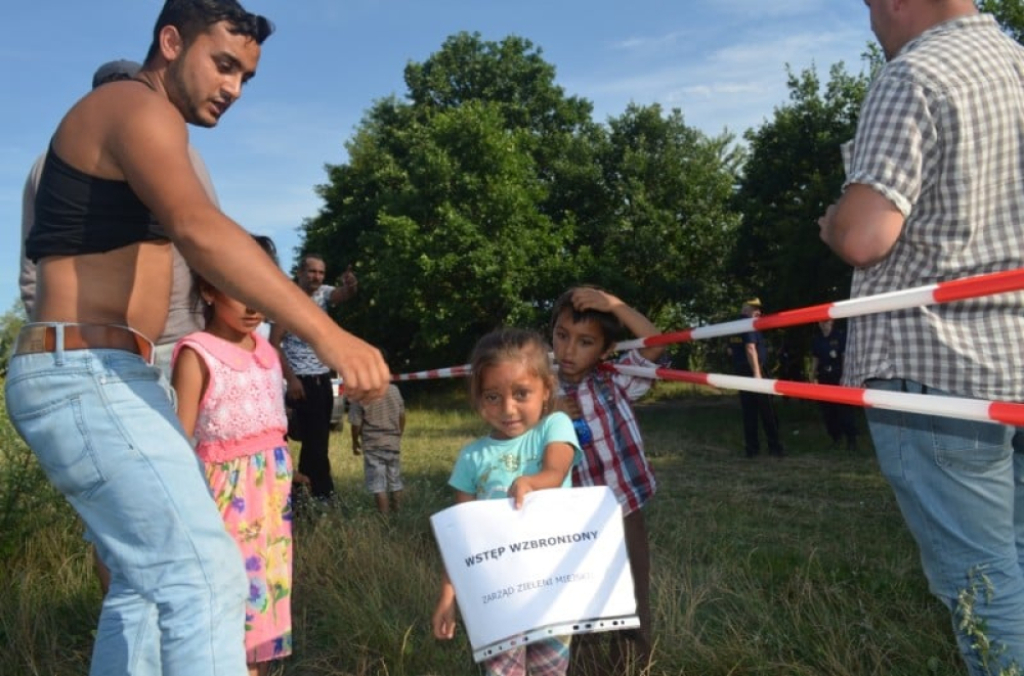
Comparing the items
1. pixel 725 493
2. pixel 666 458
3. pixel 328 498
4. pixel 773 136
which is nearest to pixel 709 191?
pixel 773 136

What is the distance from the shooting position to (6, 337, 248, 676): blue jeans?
78.4 inches

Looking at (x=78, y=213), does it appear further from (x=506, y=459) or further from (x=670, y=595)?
(x=670, y=595)

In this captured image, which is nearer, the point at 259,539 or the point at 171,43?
the point at 171,43

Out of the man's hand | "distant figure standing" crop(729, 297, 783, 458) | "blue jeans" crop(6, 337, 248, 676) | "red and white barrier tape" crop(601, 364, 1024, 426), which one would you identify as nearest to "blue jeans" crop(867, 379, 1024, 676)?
"red and white barrier tape" crop(601, 364, 1024, 426)

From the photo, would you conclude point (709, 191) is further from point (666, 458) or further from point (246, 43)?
point (246, 43)

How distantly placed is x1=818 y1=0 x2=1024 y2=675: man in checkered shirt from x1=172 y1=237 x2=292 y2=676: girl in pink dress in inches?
74.0

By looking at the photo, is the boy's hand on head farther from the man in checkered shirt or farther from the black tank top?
the black tank top

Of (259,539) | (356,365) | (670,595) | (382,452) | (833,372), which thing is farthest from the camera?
(833,372)

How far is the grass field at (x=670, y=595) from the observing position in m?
3.22

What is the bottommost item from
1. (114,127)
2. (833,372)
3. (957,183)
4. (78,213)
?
(833,372)

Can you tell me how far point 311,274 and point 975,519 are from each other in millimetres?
5821

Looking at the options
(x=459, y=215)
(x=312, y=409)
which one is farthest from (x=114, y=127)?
(x=459, y=215)

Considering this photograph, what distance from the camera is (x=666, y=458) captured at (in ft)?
36.5

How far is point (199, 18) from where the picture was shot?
2.27 m
